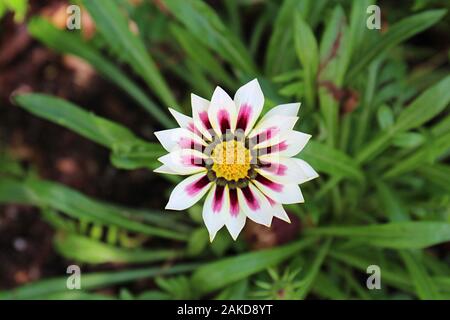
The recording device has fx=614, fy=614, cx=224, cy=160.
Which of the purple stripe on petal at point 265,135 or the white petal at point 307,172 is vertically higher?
the purple stripe on petal at point 265,135

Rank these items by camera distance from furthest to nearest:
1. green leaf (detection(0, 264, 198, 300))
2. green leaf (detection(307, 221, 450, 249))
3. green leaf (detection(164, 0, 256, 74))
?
green leaf (detection(0, 264, 198, 300)) < green leaf (detection(164, 0, 256, 74)) < green leaf (detection(307, 221, 450, 249))

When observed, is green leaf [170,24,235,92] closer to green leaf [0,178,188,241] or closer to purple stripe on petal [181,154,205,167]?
green leaf [0,178,188,241]

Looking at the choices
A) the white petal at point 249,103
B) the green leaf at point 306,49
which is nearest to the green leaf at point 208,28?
the green leaf at point 306,49

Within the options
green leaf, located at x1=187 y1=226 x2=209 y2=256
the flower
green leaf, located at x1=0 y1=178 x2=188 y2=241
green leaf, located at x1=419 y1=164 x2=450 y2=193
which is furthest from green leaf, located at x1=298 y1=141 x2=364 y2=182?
green leaf, located at x1=0 y1=178 x2=188 y2=241

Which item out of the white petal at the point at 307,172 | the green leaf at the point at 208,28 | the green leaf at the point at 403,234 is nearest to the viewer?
the white petal at the point at 307,172

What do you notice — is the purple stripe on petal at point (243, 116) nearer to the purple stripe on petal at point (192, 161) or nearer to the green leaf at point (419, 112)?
the purple stripe on petal at point (192, 161)
